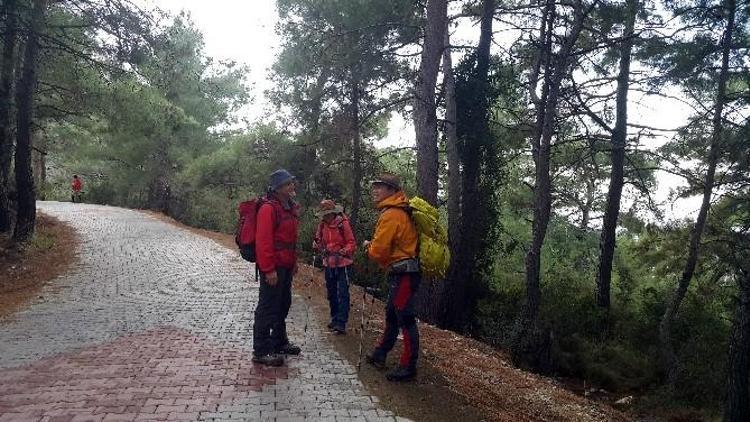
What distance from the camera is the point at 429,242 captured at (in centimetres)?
536

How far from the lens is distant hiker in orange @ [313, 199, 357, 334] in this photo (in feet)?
23.5

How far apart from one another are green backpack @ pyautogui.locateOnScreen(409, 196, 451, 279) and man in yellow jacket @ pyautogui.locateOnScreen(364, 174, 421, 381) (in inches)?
2.3

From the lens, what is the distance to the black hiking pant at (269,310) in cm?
573

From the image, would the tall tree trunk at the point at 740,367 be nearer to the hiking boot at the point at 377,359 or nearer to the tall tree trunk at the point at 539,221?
the tall tree trunk at the point at 539,221

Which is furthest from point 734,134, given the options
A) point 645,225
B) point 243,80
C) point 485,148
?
point 243,80

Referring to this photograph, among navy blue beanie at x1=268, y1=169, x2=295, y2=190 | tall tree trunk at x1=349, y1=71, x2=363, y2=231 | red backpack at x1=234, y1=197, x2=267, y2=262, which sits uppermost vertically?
tall tree trunk at x1=349, y1=71, x2=363, y2=231

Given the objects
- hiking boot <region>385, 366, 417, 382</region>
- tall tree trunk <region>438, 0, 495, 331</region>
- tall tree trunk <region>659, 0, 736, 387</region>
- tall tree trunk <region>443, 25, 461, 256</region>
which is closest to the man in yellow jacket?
hiking boot <region>385, 366, 417, 382</region>

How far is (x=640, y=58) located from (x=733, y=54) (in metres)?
1.93

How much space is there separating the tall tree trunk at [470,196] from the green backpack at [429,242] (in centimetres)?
770

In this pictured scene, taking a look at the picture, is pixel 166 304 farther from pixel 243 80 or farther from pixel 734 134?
pixel 243 80

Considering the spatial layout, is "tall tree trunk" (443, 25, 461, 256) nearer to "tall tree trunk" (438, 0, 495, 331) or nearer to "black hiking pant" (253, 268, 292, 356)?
"tall tree trunk" (438, 0, 495, 331)

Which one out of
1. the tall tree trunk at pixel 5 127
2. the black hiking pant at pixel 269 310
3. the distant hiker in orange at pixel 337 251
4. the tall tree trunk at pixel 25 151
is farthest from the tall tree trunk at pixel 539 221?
the tall tree trunk at pixel 5 127

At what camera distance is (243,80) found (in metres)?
28.3

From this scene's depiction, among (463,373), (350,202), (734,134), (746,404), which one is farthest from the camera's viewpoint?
(350,202)
